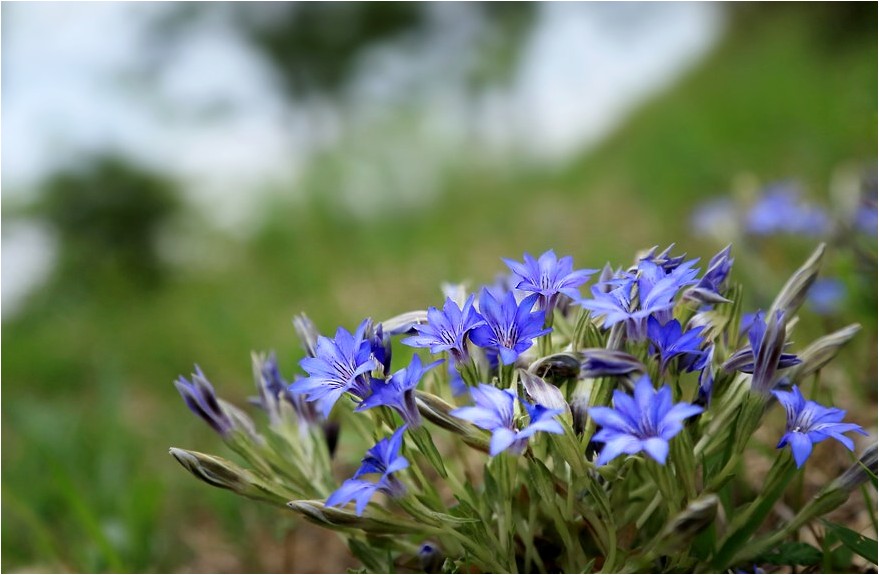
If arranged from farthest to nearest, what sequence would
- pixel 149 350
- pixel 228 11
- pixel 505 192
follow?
1. pixel 228 11
2. pixel 505 192
3. pixel 149 350

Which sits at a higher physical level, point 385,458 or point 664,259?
point 664,259

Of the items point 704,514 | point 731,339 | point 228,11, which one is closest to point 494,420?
point 704,514

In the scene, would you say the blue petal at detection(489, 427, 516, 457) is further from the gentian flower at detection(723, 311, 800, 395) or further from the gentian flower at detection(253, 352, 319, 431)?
the gentian flower at detection(253, 352, 319, 431)

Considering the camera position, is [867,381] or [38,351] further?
[38,351]

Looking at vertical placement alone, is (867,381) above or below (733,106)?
below

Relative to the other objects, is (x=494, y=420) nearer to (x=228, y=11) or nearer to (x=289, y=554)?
(x=289, y=554)

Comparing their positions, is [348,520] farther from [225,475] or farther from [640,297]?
[640,297]

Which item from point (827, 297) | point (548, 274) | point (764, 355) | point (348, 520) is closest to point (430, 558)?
point (348, 520)
